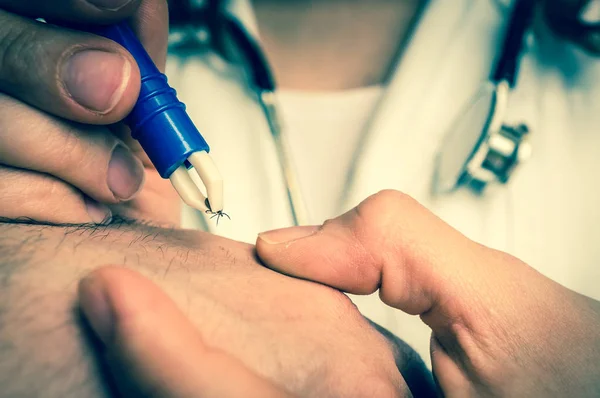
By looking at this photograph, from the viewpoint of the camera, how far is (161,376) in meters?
0.24

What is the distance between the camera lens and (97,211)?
18.6 inches

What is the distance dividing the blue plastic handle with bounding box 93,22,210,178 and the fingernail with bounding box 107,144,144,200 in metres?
0.08

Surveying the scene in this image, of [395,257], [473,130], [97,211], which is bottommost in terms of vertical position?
[97,211]

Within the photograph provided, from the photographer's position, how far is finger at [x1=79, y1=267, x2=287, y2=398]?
0.79ft

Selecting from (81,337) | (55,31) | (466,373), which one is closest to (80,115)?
(55,31)

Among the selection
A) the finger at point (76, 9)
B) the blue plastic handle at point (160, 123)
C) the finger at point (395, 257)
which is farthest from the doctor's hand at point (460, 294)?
the finger at point (76, 9)

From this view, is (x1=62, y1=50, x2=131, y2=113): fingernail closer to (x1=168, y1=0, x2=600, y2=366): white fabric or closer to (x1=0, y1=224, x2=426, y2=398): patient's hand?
(x1=0, y1=224, x2=426, y2=398): patient's hand

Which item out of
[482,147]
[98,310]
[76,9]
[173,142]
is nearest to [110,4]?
[76,9]

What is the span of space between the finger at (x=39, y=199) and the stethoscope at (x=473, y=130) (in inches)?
12.8

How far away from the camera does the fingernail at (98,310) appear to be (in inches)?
10.3

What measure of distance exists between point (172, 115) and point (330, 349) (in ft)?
0.77

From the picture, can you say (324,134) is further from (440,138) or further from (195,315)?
(195,315)

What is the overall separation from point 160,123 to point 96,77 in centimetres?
7

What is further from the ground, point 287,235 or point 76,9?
point 76,9
